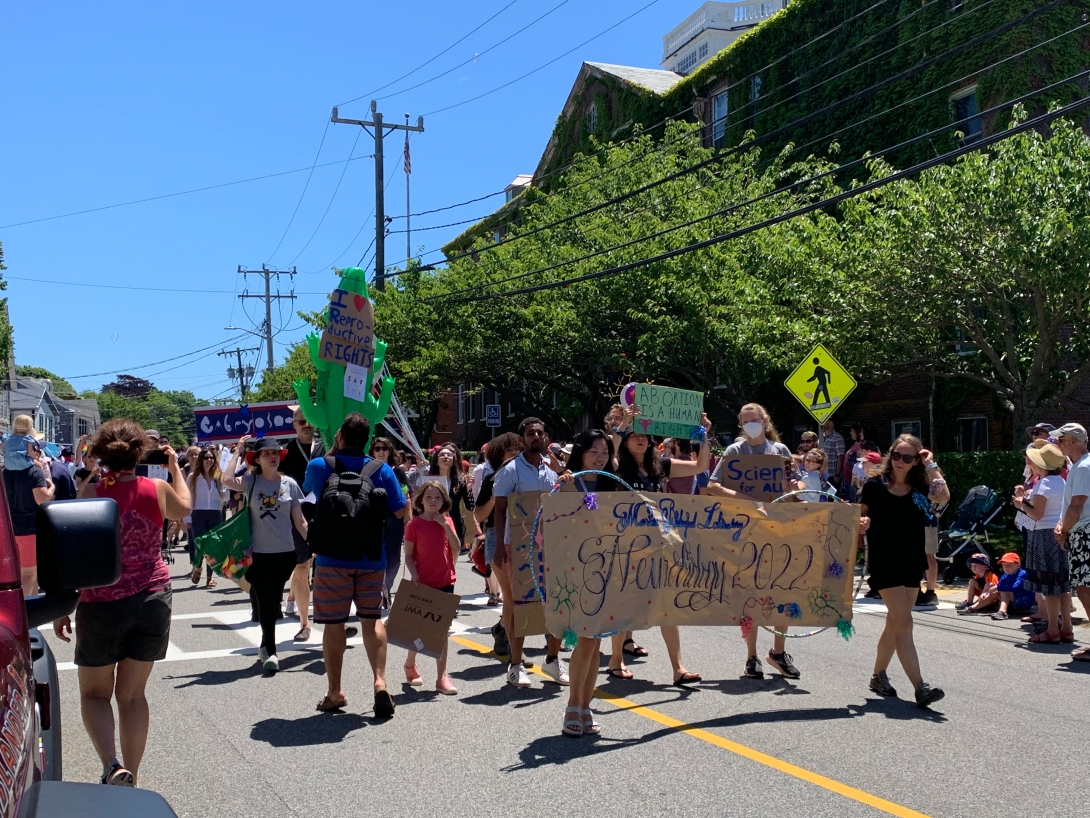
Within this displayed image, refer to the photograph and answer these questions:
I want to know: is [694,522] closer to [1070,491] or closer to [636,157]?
[1070,491]

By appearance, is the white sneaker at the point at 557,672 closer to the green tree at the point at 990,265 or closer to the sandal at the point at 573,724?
the sandal at the point at 573,724

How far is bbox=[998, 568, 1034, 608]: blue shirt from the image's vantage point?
12.0 m

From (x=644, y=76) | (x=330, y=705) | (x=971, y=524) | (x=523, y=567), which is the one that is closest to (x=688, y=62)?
(x=644, y=76)

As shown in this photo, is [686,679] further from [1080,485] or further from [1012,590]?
[1012,590]

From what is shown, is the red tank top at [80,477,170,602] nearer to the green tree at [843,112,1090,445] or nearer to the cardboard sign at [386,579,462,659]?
the cardboard sign at [386,579,462,659]

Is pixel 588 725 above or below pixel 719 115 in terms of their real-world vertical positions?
below

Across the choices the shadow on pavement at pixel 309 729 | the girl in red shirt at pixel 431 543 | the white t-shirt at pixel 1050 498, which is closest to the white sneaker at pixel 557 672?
the girl in red shirt at pixel 431 543

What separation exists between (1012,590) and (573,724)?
721cm

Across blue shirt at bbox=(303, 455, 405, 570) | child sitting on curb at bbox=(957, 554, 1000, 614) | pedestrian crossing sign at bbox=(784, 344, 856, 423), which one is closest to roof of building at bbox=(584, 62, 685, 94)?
pedestrian crossing sign at bbox=(784, 344, 856, 423)

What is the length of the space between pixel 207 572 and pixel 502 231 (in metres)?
35.9

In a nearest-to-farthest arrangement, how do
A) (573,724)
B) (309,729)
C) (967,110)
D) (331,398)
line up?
1. (573,724)
2. (309,729)
3. (331,398)
4. (967,110)

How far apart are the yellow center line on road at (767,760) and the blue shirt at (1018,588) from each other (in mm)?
5993

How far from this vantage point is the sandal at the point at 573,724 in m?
6.60

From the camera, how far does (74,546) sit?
2943 millimetres
